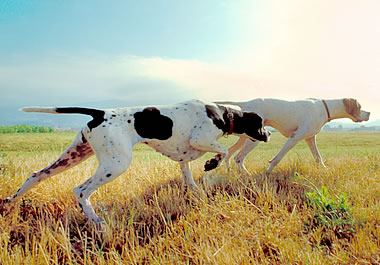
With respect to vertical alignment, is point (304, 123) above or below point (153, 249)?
above

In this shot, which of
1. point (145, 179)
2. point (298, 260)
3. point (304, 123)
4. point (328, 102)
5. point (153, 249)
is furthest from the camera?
point (328, 102)

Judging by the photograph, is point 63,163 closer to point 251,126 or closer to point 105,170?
point 105,170

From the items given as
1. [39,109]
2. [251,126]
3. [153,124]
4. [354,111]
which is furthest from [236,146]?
[39,109]

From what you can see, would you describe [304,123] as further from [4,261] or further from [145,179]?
[4,261]

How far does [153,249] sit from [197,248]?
0.50m

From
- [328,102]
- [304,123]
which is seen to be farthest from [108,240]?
[328,102]

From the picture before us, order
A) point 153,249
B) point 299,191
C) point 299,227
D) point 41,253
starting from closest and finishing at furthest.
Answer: point 41,253
point 153,249
point 299,227
point 299,191

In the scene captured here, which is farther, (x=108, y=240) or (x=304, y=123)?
(x=304, y=123)

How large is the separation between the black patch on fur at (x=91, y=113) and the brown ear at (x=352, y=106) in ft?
16.5

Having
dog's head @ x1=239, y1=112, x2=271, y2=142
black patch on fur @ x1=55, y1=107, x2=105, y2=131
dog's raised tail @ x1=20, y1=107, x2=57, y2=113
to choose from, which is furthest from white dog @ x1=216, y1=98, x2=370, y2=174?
dog's raised tail @ x1=20, y1=107, x2=57, y2=113

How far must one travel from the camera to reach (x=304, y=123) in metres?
5.23

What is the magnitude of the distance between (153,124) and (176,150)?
50cm

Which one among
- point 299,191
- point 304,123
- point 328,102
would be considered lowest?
point 299,191

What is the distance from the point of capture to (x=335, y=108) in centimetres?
566
